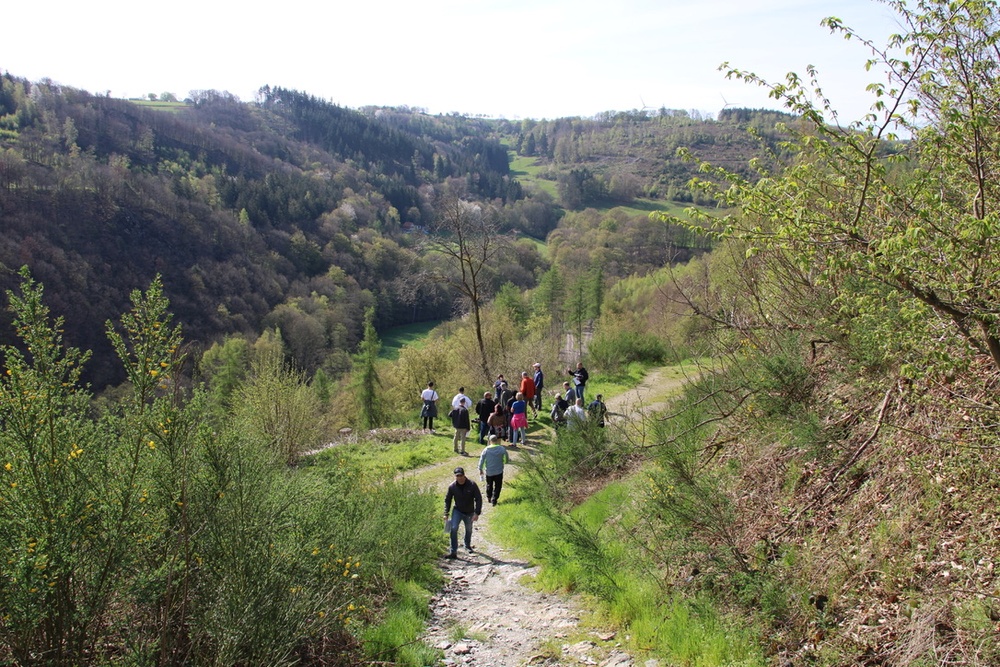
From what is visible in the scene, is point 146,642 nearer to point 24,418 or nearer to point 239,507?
point 239,507

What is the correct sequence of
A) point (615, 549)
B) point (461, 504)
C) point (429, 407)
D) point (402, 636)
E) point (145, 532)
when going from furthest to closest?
point (429, 407), point (461, 504), point (615, 549), point (402, 636), point (145, 532)

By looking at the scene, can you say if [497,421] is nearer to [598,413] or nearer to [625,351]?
[598,413]

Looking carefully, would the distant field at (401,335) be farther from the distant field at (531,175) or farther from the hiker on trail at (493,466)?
the distant field at (531,175)

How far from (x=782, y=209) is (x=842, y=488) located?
330 centimetres

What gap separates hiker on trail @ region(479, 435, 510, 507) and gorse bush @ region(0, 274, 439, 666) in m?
4.89

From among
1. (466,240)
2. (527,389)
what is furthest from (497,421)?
(466,240)

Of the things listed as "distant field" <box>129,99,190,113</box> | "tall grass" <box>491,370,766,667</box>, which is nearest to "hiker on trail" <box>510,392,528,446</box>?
"tall grass" <box>491,370,766,667</box>

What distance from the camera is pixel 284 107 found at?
17512 cm

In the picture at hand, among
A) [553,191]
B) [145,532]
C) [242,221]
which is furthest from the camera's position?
[553,191]

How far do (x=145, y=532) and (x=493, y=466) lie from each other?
23.3 ft

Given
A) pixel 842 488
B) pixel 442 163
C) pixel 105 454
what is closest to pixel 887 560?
pixel 842 488

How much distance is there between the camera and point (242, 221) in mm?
88875

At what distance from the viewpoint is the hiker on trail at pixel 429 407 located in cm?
1639

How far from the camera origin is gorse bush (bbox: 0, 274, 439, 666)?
12.0ft
